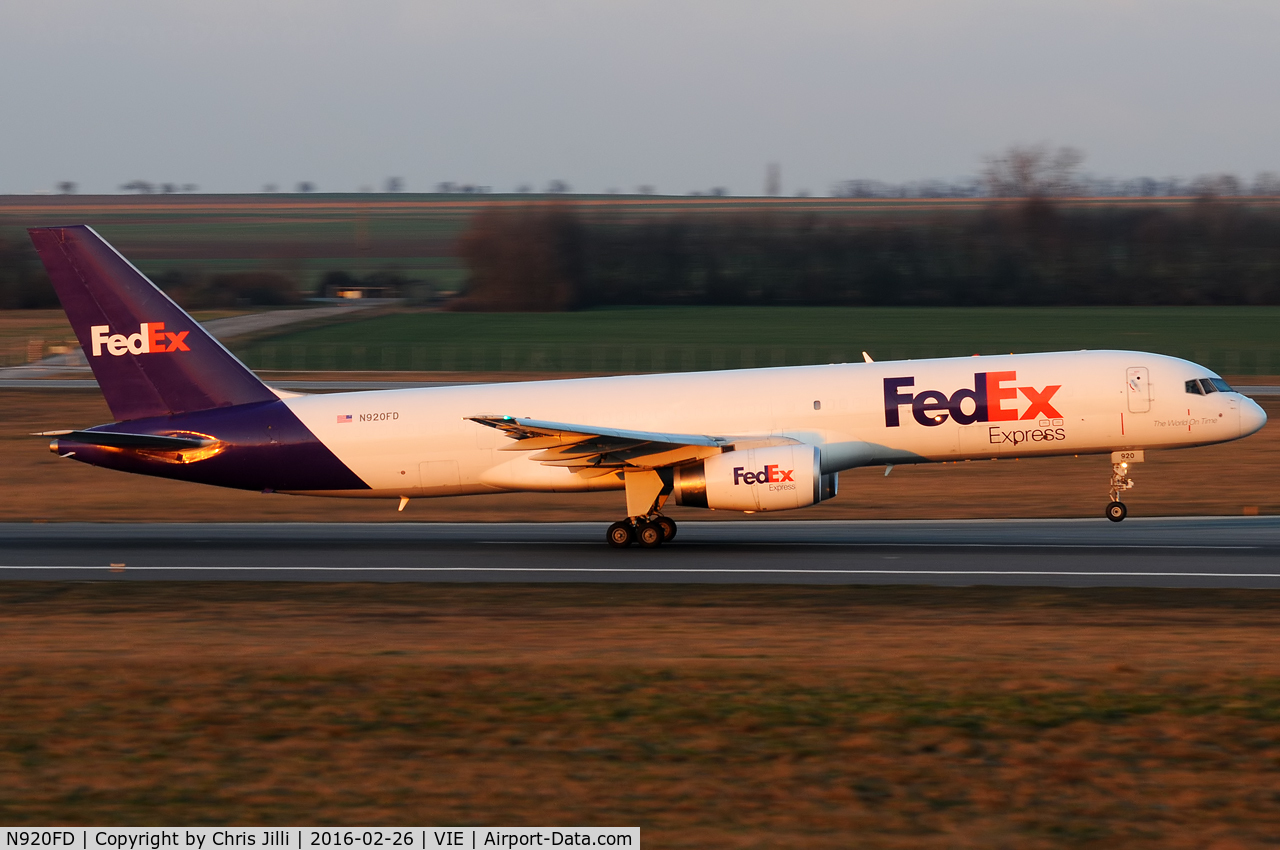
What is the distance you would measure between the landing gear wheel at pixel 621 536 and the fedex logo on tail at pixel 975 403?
5871 millimetres

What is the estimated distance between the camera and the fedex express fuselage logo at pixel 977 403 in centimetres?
2820

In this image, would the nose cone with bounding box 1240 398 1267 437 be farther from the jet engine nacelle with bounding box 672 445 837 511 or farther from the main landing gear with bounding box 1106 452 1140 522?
the jet engine nacelle with bounding box 672 445 837 511

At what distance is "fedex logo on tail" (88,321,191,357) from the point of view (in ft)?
98.2

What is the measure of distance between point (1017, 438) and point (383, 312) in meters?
84.7

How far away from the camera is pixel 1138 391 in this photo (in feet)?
94.1

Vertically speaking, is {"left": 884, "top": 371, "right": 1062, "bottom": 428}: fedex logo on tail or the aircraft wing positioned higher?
{"left": 884, "top": 371, "right": 1062, "bottom": 428}: fedex logo on tail

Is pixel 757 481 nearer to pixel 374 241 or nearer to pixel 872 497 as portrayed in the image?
pixel 872 497

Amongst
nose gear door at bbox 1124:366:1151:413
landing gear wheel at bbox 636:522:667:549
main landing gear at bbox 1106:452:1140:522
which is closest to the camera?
nose gear door at bbox 1124:366:1151:413

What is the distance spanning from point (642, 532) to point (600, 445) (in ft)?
7.81

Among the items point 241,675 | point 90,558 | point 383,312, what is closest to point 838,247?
point 383,312

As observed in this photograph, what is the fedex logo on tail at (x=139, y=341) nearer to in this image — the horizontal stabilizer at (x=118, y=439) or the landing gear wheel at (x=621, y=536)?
the horizontal stabilizer at (x=118, y=439)

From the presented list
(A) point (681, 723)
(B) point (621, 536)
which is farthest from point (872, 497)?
(A) point (681, 723)

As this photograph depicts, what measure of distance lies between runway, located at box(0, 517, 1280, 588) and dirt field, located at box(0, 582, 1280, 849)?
12.9 ft

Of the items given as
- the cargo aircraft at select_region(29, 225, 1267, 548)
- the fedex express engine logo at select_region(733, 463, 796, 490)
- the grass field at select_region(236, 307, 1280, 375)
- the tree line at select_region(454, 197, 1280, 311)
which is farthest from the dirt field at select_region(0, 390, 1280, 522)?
the tree line at select_region(454, 197, 1280, 311)
